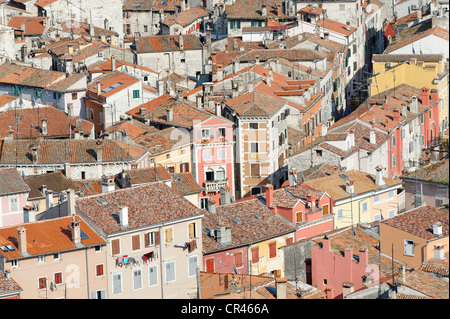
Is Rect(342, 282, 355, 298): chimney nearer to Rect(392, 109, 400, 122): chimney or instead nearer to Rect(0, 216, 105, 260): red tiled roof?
Rect(0, 216, 105, 260): red tiled roof

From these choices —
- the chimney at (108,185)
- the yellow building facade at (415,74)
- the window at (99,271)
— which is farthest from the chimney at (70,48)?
the window at (99,271)

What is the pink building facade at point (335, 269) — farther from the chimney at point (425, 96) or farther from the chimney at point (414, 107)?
the chimney at point (425, 96)

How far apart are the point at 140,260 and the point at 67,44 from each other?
108 feet

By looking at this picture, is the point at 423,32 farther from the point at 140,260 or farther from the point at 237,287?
the point at 237,287

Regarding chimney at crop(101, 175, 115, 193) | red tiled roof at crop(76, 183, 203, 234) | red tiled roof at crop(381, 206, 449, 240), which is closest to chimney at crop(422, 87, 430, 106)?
chimney at crop(101, 175, 115, 193)

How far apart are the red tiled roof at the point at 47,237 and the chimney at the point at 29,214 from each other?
3.89 m

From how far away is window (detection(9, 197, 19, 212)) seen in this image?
31.9 meters

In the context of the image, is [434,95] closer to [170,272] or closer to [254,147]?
[254,147]

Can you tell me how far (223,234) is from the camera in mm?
28078

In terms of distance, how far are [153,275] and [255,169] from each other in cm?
1651

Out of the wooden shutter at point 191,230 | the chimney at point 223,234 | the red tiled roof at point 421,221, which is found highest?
the red tiled roof at point 421,221

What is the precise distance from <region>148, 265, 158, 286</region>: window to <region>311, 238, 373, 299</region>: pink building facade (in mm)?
4035

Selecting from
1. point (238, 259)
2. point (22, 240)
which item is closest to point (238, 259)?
point (238, 259)

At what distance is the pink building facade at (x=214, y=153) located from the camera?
134 ft
